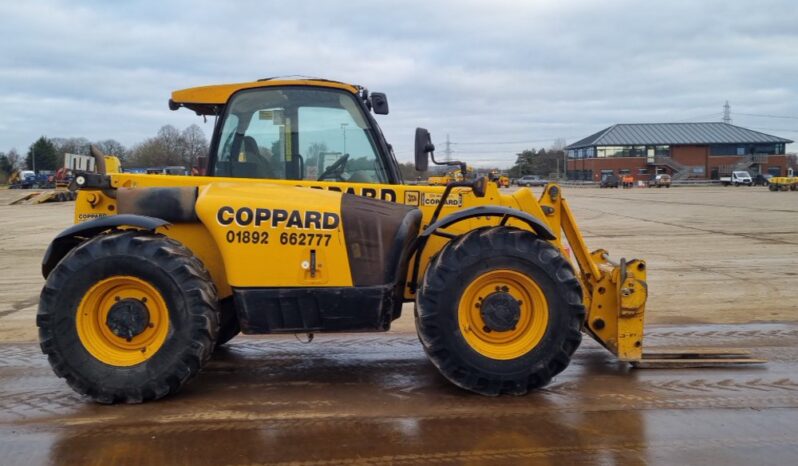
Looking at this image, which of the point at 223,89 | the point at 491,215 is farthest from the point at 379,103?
the point at 491,215

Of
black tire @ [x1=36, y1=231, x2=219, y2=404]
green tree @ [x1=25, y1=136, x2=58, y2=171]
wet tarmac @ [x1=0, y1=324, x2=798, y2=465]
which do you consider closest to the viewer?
wet tarmac @ [x1=0, y1=324, x2=798, y2=465]

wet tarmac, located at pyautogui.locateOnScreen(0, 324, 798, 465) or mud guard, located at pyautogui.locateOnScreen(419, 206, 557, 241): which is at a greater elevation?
mud guard, located at pyautogui.locateOnScreen(419, 206, 557, 241)

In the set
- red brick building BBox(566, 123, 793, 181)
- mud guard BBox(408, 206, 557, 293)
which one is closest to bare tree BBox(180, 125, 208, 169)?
mud guard BBox(408, 206, 557, 293)

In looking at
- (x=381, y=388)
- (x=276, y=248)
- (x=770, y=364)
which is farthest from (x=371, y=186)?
(x=770, y=364)

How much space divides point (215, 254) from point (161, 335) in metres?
0.71

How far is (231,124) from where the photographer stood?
538 cm

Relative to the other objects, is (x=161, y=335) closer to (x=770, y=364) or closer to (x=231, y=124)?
(x=231, y=124)

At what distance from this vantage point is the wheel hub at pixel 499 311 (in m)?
4.62

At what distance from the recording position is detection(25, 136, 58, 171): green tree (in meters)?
75.6

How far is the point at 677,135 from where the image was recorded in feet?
297

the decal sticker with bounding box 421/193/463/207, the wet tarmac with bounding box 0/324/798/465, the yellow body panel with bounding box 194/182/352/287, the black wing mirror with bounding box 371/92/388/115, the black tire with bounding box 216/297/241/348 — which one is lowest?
the wet tarmac with bounding box 0/324/798/465

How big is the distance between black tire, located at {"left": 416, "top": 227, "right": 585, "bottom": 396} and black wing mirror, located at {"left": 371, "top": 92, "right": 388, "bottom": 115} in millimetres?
1498

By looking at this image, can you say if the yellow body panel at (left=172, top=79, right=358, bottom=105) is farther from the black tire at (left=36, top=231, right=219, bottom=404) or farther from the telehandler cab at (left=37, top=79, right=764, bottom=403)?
the black tire at (left=36, top=231, right=219, bottom=404)

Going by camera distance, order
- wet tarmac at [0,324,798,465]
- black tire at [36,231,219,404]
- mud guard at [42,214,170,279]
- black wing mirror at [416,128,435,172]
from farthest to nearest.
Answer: black wing mirror at [416,128,435,172] → mud guard at [42,214,170,279] → black tire at [36,231,219,404] → wet tarmac at [0,324,798,465]
